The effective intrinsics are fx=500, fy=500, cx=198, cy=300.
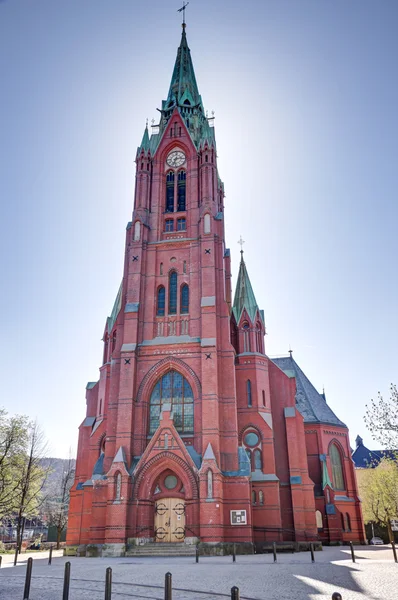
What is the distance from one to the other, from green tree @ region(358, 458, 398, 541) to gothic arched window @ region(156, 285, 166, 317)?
22.8 metres

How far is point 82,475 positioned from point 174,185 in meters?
24.9

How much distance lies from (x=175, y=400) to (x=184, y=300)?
25.8 ft

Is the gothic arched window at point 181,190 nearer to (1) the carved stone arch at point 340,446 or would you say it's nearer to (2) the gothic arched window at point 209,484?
(2) the gothic arched window at point 209,484

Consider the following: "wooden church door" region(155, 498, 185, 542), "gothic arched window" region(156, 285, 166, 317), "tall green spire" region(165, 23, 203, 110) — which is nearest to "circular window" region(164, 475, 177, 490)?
"wooden church door" region(155, 498, 185, 542)

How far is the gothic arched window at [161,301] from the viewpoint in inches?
1516

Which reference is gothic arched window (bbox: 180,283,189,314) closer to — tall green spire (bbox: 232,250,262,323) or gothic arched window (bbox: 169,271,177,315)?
gothic arched window (bbox: 169,271,177,315)

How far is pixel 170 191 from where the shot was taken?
144 feet

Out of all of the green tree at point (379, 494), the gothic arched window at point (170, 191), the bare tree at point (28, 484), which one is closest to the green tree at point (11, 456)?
the bare tree at point (28, 484)

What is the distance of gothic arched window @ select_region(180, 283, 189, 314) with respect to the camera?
125 ft

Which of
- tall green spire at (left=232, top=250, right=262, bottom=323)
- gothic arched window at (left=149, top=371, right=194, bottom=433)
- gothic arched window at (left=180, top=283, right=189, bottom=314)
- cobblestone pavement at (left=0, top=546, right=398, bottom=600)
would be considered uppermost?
tall green spire at (left=232, top=250, right=262, bottom=323)

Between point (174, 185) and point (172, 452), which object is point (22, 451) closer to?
point (172, 452)

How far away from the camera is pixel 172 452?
3203 centimetres

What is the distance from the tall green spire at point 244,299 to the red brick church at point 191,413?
13cm

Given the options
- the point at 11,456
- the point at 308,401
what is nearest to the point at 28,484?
the point at 11,456
